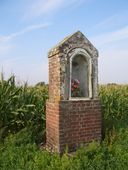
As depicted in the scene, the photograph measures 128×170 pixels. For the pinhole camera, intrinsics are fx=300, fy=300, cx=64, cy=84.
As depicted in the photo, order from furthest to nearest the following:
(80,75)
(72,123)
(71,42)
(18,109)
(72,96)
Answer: (18,109) < (80,75) < (72,96) < (71,42) < (72,123)

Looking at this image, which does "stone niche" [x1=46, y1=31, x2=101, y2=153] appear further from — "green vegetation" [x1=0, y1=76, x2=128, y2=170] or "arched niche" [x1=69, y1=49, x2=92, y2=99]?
"green vegetation" [x1=0, y1=76, x2=128, y2=170]

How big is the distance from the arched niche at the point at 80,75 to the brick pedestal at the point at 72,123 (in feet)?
1.06

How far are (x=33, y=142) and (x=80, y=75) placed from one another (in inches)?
81.1

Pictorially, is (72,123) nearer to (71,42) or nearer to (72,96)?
(72,96)

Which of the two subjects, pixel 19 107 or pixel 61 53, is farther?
pixel 19 107

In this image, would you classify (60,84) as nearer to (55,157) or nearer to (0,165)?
(55,157)

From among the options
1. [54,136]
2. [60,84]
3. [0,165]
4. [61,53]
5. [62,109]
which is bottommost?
[0,165]

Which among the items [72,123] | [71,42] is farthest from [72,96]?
[71,42]

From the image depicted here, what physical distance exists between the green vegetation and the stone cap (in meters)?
1.81

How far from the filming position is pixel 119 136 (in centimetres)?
764

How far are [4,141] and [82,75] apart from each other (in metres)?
2.52

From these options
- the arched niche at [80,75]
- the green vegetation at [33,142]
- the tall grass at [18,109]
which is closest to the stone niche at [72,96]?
the arched niche at [80,75]

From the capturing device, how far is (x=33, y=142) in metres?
7.32

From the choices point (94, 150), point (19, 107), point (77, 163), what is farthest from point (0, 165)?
point (19, 107)
